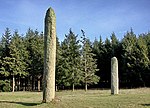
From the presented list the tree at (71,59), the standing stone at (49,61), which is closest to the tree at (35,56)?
the tree at (71,59)

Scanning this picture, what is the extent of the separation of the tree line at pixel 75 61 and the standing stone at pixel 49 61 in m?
36.5

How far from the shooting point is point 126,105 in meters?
19.7

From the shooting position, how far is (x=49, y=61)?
21641mm

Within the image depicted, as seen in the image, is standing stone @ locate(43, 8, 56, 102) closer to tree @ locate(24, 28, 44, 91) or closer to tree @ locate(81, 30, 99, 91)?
tree @ locate(81, 30, 99, 91)

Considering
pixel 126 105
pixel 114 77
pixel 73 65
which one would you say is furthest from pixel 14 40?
pixel 126 105

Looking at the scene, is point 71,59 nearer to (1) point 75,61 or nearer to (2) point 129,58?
(1) point 75,61

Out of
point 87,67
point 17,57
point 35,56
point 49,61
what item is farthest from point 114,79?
point 35,56

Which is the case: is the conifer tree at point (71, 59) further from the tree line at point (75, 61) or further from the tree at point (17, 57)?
the tree at point (17, 57)

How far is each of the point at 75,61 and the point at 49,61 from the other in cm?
3812

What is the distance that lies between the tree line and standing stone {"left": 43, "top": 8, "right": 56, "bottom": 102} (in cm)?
3650

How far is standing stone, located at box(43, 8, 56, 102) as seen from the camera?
70.7ft

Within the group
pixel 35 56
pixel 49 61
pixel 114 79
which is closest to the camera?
pixel 49 61

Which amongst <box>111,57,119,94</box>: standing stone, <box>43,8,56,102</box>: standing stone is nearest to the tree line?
<box>111,57,119,94</box>: standing stone

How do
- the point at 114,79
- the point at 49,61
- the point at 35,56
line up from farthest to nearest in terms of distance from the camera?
1. the point at 35,56
2. the point at 114,79
3. the point at 49,61
